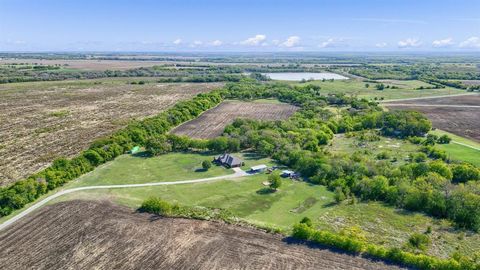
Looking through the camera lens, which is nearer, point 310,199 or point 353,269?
point 353,269

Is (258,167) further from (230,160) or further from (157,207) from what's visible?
(157,207)

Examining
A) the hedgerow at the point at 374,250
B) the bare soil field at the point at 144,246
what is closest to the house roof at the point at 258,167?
the bare soil field at the point at 144,246

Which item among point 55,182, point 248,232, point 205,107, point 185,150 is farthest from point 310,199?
point 205,107

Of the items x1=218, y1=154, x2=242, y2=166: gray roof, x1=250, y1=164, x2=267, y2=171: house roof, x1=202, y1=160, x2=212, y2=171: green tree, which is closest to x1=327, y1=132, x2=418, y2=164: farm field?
x1=250, y1=164, x2=267, y2=171: house roof

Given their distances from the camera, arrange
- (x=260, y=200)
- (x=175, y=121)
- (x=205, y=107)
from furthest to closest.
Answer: (x=205, y=107) < (x=175, y=121) < (x=260, y=200)

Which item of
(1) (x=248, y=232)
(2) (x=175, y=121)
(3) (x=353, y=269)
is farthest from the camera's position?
(2) (x=175, y=121)

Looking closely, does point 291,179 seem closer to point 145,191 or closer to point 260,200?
point 260,200

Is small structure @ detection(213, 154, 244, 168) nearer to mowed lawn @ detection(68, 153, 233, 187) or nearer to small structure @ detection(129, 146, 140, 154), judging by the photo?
mowed lawn @ detection(68, 153, 233, 187)
